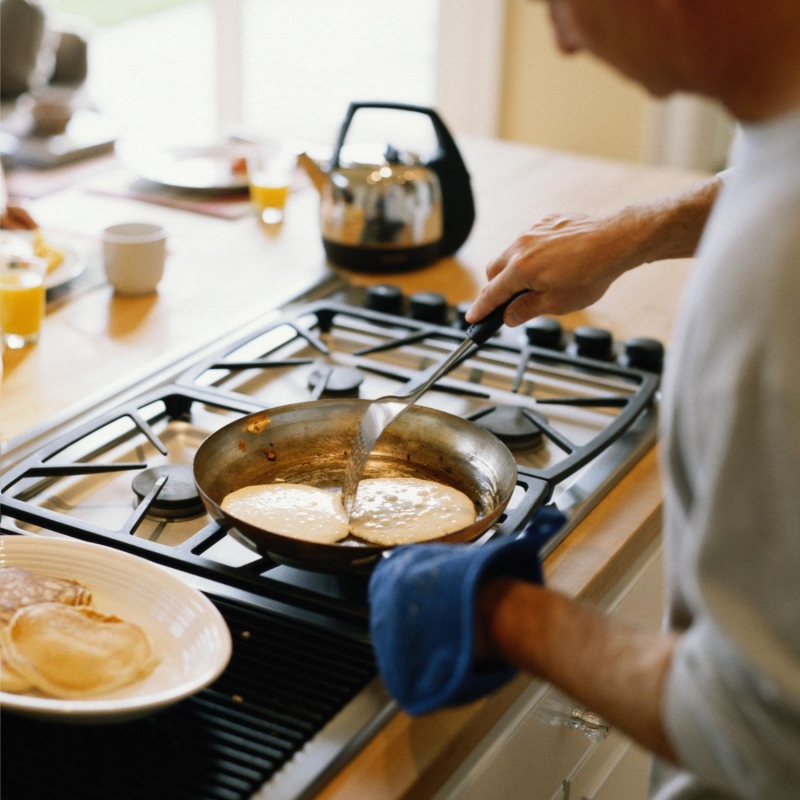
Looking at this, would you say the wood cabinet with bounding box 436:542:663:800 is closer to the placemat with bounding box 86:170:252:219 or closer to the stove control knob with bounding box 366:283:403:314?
the stove control knob with bounding box 366:283:403:314

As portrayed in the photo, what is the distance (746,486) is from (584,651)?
0.50ft

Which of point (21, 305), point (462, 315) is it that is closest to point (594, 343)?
point (462, 315)

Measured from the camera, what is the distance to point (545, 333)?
5.02ft

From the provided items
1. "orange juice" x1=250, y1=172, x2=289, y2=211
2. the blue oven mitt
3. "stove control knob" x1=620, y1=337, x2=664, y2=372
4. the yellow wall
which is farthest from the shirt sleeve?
the yellow wall

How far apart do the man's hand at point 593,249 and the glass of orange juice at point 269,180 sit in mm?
856

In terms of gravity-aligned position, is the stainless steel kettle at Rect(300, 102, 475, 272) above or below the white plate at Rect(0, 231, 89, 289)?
above

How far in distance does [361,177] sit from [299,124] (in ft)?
3.11

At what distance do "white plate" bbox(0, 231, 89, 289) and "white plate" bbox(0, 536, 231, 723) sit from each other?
0.78 m

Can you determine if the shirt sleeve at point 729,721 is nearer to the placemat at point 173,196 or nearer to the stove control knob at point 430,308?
the stove control knob at point 430,308

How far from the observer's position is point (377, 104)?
1808 millimetres

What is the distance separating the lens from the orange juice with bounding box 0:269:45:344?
4.66 ft

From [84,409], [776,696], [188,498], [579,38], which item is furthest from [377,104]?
[776,696]

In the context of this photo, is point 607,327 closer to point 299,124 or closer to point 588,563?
point 588,563

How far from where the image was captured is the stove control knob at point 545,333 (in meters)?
1.53
